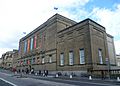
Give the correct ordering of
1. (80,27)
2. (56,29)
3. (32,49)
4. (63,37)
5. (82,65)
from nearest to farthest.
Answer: (82,65) < (80,27) < (63,37) < (56,29) < (32,49)

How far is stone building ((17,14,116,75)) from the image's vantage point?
29.8 m

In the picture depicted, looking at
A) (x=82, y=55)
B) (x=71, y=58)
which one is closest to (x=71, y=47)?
(x=71, y=58)

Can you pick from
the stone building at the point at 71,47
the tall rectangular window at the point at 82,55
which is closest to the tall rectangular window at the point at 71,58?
the stone building at the point at 71,47

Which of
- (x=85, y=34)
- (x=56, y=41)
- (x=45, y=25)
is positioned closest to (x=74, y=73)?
(x=85, y=34)

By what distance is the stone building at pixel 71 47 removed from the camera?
29750 mm

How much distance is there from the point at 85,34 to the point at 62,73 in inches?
465

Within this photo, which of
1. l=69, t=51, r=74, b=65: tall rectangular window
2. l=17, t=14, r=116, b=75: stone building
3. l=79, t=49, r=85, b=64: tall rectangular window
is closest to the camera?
l=17, t=14, r=116, b=75: stone building

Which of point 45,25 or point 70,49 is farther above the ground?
point 45,25

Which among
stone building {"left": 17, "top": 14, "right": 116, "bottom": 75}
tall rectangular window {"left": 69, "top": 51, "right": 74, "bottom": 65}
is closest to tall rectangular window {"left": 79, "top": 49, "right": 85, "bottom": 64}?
stone building {"left": 17, "top": 14, "right": 116, "bottom": 75}

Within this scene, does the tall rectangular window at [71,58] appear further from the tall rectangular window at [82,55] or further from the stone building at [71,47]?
the tall rectangular window at [82,55]

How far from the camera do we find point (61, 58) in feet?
120

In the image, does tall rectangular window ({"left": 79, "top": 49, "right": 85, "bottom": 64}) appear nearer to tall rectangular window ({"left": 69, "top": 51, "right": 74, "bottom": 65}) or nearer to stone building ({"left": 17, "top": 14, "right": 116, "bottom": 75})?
stone building ({"left": 17, "top": 14, "right": 116, "bottom": 75})

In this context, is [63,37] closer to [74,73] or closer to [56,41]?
[56,41]

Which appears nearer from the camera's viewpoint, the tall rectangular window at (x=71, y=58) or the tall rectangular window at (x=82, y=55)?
the tall rectangular window at (x=82, y=55)
